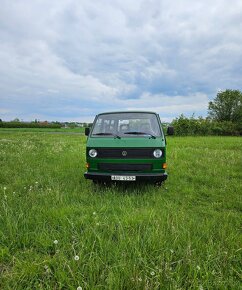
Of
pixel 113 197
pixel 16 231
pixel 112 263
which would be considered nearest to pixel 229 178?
pixel 113 197

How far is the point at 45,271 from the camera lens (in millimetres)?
2896

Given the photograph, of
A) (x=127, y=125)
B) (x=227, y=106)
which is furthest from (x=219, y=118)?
(x=127, y=125)

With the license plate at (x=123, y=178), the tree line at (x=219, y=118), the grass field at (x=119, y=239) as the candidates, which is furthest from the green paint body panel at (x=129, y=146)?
the tree line at (x=219, y=118)

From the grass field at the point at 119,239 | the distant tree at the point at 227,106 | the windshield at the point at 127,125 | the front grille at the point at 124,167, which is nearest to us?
the grass field at the point at 119,239

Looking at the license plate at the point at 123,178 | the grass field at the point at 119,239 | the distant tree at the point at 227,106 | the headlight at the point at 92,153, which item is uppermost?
the distant tree at the point at 227,106

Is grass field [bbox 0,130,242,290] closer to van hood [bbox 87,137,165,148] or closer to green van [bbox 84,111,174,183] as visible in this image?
green van [bbox 84,111,174,183]

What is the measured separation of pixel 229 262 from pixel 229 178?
5326mm

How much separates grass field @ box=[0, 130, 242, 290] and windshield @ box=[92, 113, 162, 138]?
143 centimetres

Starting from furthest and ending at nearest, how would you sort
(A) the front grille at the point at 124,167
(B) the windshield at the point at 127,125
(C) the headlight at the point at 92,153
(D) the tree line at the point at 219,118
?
(D) the tree line at the point at 219,118, (B) the windshield at the point at 127,125, (C) the headlight at the point at 92,153, (A) the front grille at the point at 124,167

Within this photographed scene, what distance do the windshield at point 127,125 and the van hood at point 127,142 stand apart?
0.25 metres

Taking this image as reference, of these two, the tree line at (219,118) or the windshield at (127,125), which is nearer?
the windshield at (127,125)

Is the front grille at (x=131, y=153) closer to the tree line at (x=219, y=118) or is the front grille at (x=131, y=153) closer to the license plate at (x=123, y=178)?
the license plate at (x=123, y=178)

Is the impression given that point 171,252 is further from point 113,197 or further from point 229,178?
point 229,178

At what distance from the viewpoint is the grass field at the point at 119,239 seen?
2.76 meters
